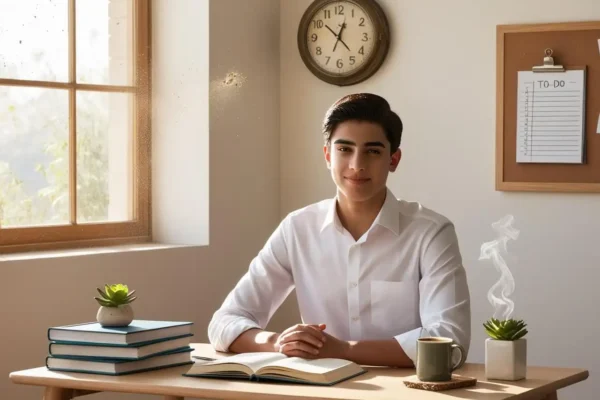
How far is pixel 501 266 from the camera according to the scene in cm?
397

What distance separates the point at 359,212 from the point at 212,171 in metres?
1.31

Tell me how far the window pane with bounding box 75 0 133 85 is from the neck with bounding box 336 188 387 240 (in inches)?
53.0

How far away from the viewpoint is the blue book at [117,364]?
2262 mm

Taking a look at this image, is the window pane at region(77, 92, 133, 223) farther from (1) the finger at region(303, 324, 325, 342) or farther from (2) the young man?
(1) the finger at region(303, 324, 325, 342)

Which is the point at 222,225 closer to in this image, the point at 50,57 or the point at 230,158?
the point at 230,158

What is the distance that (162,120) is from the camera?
3998 mm

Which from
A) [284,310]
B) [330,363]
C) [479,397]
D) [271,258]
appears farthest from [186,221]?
[479,397]

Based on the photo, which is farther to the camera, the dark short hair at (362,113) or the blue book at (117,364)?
the dark short hair at (362,113)

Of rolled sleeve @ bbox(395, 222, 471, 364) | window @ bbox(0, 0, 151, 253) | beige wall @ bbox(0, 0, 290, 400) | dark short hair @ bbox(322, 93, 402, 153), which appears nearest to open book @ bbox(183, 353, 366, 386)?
rolled sleeve @ bbox(395, 222, 471, 364)

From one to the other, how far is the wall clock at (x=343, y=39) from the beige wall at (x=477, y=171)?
0.06 metres

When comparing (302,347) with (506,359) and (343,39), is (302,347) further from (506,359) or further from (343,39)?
(343,39)

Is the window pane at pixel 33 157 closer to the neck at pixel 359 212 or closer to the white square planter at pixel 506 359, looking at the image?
the neck at pixel 359 212

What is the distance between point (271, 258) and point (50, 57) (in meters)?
1.22

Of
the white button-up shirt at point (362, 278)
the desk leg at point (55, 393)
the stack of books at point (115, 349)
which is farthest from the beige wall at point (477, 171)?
the desk leg at point (55, 393)
